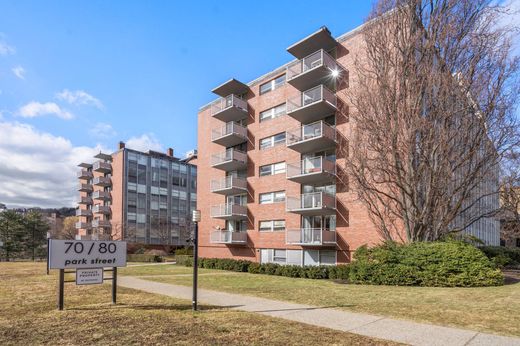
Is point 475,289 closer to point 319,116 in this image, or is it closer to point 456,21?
point 456,21

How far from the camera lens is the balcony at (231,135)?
31.0 m

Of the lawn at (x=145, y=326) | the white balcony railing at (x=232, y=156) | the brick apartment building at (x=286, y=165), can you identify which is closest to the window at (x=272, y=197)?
the brick apartment building at (x=286, y=165)

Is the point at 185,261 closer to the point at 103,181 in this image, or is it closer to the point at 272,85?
the point at 272,85

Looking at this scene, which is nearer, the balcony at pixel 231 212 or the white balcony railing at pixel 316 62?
the white balcony railing at pixel 316 62

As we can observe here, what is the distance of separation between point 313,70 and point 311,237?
37.2 feet

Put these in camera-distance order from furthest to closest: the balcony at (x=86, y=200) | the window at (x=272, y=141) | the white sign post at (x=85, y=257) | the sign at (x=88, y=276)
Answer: the balcony at (x=86, y=200)
the window at (x=272, y=141)
the sign at (x=88, y=276)
the white sign post at (x=85, y=257)

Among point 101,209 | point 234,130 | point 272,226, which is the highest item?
point 234,130

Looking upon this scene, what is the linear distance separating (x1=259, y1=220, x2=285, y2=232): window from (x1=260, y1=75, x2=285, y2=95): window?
11.1m

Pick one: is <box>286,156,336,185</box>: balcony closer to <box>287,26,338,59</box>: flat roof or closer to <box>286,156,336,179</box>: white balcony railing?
<box>286,156,336,179</box>: white balcony railing

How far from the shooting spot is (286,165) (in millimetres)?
27078

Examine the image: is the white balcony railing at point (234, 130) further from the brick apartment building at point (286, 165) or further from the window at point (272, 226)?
the window at point (272, 226)

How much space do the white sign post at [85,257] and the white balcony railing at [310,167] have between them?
15.2 metres

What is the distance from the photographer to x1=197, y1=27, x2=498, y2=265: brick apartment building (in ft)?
77.7

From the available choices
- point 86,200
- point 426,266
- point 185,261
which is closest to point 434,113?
point 426,266
